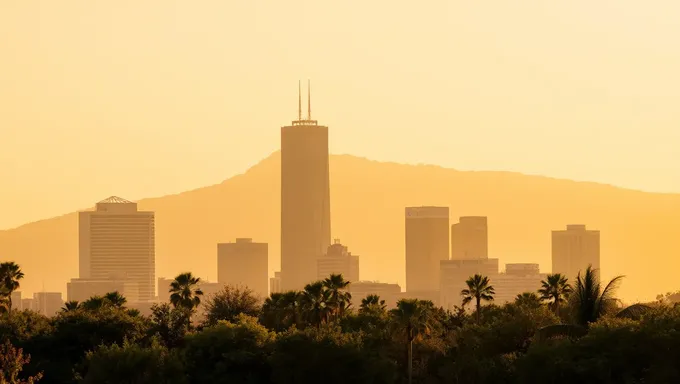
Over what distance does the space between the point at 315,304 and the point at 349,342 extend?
21091 mm

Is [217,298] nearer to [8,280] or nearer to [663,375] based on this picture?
[8,280]

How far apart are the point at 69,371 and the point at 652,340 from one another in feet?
204

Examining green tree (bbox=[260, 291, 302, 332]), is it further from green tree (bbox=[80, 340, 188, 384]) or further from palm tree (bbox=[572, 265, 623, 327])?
palm tree (bbox=[572, 265, 623, 327])

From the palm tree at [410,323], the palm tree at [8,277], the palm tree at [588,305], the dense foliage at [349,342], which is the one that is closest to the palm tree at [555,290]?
the dense foliage at [349,342]

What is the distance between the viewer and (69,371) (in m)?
147

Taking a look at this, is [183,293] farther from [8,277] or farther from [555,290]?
[555,290]

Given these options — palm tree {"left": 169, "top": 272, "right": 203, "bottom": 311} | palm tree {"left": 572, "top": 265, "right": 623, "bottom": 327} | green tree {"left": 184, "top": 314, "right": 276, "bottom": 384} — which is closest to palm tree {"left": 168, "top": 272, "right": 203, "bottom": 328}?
palm tree {"left": 169, "top": 272, "right": 203, "bottom": 311}

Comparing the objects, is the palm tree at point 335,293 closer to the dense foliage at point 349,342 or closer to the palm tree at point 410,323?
the dense foliage at point 349,342

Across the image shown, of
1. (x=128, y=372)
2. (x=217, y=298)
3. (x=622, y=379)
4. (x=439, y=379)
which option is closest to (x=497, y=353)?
(x=439, y=379)

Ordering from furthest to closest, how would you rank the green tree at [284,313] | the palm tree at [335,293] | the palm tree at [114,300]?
the palm tree at [114,300]
the green tree at [284,313]
the palm tree at [335,293]

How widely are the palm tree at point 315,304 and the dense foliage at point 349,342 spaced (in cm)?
14

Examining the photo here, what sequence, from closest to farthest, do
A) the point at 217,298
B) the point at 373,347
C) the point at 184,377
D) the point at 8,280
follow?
1. the point at 184,377
2. the point at 373,347
3. the point at 8,280
4. the point at 217,298

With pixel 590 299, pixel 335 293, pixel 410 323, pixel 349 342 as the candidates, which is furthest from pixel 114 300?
pixel 590 299

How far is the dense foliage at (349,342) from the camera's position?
362 feet
